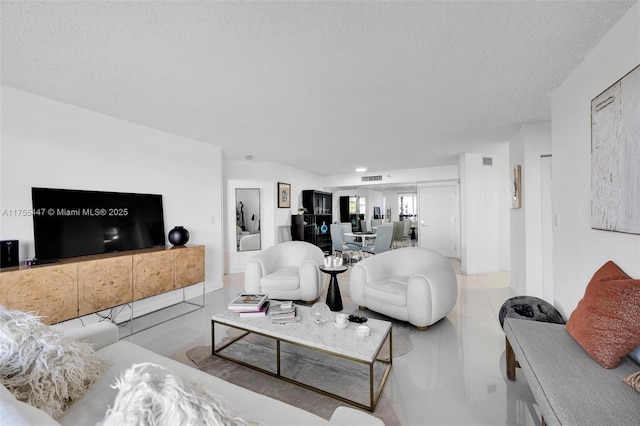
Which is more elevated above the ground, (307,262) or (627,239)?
(627,239)

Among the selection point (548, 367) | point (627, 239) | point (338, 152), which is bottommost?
point (548, 367)

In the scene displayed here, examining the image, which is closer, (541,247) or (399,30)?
(399,30)

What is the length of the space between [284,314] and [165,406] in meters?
1.65

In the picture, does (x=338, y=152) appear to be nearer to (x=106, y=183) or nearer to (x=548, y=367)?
(x=106, y=183)

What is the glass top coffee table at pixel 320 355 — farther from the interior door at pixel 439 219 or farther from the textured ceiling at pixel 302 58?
the interior door at pixel 439 219

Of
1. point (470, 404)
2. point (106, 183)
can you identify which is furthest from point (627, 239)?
point (106, 183)

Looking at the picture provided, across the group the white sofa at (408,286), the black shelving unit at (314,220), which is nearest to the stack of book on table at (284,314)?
the white sofa at (408,286)

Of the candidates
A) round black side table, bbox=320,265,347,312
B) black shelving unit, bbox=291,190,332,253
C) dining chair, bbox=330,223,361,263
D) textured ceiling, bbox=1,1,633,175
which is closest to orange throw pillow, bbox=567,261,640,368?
textured ceiling, bbox=1,1,633,175

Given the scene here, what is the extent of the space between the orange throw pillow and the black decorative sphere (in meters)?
3.90

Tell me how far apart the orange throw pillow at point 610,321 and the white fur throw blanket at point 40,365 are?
8.01ft

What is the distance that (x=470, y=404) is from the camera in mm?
1725

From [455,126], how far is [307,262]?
8.94 ft

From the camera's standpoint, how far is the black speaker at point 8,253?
2227mm

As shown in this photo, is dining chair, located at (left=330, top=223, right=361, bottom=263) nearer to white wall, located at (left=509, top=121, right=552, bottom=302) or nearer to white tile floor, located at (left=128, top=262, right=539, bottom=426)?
white tile floor, located at (left=128, top=262, right=539, bottom=426)
